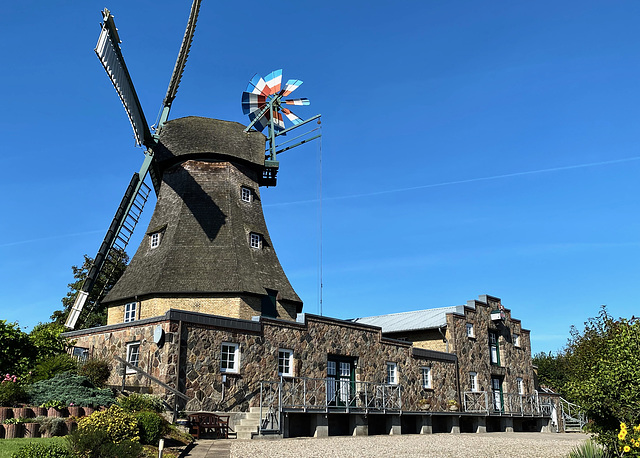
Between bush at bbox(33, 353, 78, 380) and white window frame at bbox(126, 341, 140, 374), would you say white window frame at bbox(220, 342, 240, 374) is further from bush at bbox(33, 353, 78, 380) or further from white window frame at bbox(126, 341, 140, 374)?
bush at bbox(33, 353, 78, 380)

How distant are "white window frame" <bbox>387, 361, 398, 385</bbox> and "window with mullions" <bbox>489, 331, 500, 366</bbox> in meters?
9.43

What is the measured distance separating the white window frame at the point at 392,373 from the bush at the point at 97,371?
39.1ft

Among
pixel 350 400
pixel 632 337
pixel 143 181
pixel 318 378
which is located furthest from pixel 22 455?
pixel 143 181

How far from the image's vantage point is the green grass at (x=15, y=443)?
10.0 m

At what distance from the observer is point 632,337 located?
1147 centimetres

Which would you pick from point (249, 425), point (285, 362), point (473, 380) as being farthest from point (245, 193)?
point (473, 380)

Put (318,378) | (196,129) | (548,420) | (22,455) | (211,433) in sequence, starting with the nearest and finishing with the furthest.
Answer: (22,455), (211,433), (318,378), (196,129), (548,420)

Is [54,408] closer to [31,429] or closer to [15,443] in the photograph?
[31,429]

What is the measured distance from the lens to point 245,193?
28.5m

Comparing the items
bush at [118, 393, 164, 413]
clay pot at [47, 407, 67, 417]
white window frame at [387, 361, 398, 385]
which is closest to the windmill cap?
white window frame at [387, 361, 398, 385]

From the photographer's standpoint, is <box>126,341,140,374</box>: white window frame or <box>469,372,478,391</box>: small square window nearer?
<box>126,341,140,374</box>: white window frame

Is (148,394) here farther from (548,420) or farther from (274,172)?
(548,420)

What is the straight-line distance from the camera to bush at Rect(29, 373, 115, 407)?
14.6 m

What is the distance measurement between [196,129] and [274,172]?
4667mm
